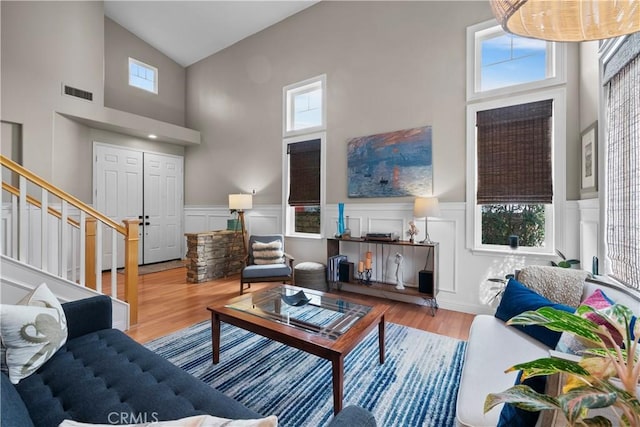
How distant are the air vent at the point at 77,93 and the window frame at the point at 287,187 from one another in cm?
323

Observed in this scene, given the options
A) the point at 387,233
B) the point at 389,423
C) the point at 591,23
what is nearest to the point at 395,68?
the point at 387,233

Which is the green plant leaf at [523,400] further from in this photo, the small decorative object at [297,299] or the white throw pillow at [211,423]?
the small decorative object at [297,299]

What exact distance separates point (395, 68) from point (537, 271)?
2.95 m

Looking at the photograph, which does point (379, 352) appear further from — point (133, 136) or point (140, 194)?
point (133, 136)

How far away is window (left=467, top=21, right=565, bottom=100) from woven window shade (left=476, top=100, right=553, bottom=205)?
0.23m

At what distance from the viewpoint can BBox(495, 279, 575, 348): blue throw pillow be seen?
1.56 metres

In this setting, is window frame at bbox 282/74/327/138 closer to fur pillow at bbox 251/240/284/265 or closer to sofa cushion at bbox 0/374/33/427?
fur pillow at bbox 251/240/284/265

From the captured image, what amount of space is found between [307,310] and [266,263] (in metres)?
1.97

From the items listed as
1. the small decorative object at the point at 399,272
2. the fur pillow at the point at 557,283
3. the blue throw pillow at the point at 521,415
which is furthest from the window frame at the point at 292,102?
the blue throw pillow at the point at 521,415

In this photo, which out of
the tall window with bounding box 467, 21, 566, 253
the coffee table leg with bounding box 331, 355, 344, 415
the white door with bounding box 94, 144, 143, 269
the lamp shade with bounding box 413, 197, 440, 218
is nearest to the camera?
the coffee table leg with bounding box 331, 355, 344, 415

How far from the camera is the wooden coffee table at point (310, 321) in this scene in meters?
1.62

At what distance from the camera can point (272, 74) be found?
4930 mm

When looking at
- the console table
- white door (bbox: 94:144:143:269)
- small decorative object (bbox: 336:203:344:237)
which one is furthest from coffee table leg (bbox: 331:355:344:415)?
white door (bbox: 94:144:143:269)

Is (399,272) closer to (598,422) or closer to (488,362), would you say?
(488,362)
